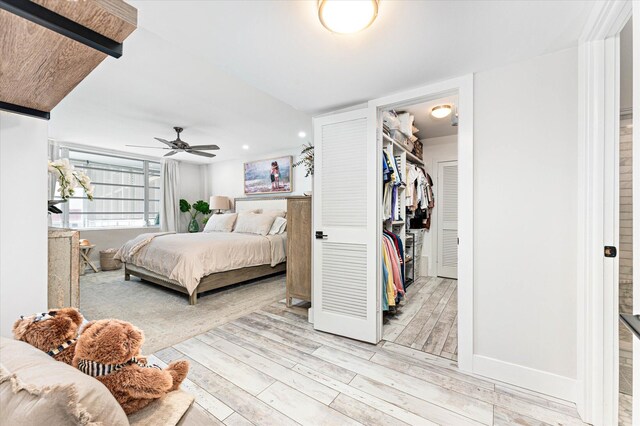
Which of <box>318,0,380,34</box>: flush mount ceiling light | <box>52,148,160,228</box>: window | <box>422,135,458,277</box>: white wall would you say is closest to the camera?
<box>318,0,380,34</box>: flush mount ceiling light

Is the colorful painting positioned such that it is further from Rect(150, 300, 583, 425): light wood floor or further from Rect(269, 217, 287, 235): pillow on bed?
Rect(150, 300, 583, 425): light wood floor

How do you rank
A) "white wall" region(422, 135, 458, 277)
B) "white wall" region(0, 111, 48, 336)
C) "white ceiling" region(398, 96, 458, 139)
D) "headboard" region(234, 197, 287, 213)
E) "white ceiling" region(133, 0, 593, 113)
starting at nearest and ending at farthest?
"white wall" region(0, 111, 48, 336), "white ceiling" region(133, 0, 593, 113), "white ceiling" region(398, 96, 458, 139), "white wall" region(422, 135, 458, 277), "headboard" region(234, 197, 287, 213)

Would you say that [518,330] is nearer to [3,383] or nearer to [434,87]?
[434,87]

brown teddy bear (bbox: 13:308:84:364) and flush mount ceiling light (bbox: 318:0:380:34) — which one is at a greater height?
flush mount ceiling light (bbox: 318:0:380:34)

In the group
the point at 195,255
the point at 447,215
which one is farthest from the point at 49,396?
the point at 447,215

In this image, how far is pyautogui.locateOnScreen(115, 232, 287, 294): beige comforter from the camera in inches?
130

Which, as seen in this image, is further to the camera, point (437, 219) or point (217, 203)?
point (217, 203)

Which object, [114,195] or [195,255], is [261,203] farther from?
[114,195]

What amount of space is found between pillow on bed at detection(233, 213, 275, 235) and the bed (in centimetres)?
31

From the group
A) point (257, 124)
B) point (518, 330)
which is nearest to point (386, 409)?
point (518, 330)

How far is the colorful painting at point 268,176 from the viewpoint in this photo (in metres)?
5.58

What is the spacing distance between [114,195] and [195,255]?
3880mm

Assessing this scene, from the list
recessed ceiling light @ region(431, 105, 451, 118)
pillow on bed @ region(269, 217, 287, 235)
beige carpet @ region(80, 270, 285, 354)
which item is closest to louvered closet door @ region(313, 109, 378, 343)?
beige carpet @ region(80, 270, 285, 354)

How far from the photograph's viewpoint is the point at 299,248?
3117mm
